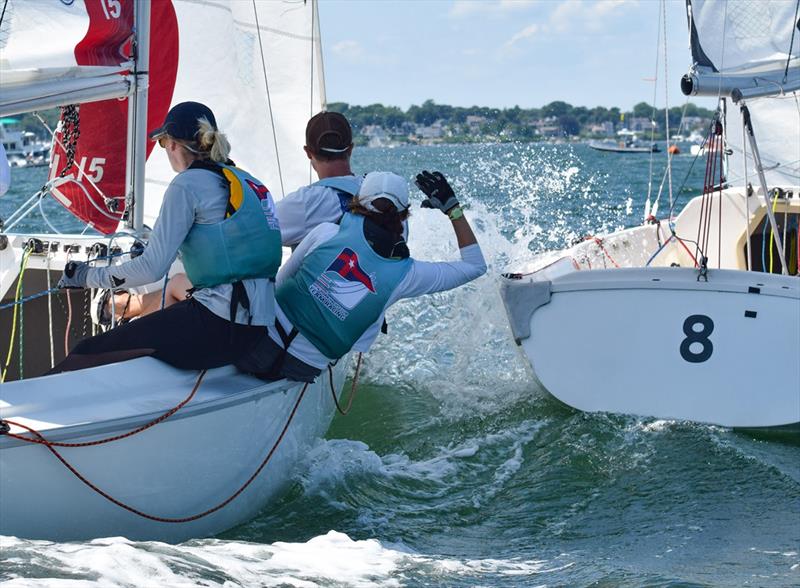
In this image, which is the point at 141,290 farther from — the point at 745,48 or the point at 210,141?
the point at 745,48

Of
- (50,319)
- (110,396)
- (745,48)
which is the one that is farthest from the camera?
(745,48)

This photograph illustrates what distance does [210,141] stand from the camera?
3637 mm

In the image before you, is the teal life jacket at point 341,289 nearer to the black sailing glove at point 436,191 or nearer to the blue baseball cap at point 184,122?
the black sailing glove at point 436,191

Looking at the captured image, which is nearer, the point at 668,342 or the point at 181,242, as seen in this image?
the point at 181,242

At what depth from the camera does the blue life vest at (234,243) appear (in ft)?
11.8

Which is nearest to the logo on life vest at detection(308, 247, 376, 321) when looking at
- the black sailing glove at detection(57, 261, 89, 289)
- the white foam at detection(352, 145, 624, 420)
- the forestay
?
the black sailing glove at detection(57, 261, 89, 289)

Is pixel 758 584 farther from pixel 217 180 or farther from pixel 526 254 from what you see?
pixel 526 254

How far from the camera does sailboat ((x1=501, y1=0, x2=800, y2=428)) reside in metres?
5.14

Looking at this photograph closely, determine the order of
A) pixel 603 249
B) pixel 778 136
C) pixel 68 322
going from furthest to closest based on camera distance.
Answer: pixel 778 136
pixel 603 249
pixel 68 322

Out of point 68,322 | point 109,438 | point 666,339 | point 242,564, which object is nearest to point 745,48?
point 666,339

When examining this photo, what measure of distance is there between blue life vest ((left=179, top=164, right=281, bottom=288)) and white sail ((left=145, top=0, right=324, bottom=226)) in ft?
7.51

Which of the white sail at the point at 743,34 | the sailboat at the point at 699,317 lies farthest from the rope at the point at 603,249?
the white sail at the point at 743,34

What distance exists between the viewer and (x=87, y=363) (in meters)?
3.68

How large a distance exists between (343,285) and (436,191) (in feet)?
1.48
